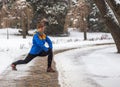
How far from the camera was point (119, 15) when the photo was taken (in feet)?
30.9

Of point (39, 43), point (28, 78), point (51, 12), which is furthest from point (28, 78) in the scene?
point (51, 12)

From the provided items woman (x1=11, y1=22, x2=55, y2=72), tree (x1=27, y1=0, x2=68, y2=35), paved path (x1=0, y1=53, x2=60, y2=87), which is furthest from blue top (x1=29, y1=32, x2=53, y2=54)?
tree (x1=27, y1=0, x2=68, y2=35)

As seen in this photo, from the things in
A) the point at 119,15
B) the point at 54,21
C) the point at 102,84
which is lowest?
the point at 54,21

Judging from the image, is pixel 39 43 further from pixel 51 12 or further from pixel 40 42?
pixel 51 12

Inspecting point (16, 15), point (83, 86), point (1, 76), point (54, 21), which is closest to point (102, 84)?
point (83, 86)

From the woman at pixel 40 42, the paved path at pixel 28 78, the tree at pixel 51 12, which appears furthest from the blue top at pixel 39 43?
the tree at pixel 51 12

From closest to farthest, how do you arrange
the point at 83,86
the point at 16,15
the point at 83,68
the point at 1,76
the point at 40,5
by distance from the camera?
the point at 83,86, the point at 1,76, the point at 83,68, the point at 16,15, the point at 40,5

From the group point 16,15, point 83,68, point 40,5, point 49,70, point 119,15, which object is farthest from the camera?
point 40,5

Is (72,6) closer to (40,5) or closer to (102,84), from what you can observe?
(40,5)

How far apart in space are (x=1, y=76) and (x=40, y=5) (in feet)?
137

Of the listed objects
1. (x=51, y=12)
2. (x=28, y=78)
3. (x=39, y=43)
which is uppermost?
(x=39, y=43)

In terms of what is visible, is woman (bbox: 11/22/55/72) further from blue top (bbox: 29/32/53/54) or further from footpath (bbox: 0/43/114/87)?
footpath (bbox: 0/43/114/87)

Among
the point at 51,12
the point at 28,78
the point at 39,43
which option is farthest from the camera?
the point at 51,12

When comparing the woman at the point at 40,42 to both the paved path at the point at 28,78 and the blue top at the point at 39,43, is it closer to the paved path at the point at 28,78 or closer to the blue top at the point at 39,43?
the blue top at the point at 39,43
